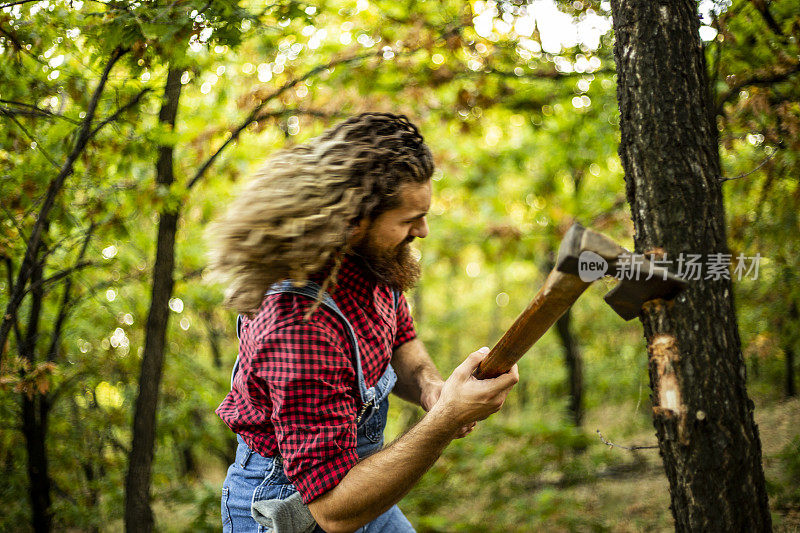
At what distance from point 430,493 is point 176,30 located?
4628 mm

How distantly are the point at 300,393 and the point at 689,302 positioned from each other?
1.34 m

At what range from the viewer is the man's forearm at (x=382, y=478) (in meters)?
1.60

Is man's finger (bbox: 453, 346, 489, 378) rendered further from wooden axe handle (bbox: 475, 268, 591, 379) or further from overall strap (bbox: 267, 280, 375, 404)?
overall strap (bbox: 267, 280, 375, 404)

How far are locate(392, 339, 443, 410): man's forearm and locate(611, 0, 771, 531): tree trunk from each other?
2.92ft

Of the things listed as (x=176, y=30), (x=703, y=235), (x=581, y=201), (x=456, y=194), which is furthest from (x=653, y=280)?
(x=456, y=194)

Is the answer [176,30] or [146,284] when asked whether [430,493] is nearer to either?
[146,284]

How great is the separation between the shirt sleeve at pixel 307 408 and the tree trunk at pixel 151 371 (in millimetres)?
2099

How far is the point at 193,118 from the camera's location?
4.38 metres

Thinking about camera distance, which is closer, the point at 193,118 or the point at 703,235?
the point at 703,235

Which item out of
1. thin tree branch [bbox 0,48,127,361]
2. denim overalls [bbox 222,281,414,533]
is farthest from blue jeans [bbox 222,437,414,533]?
thin tree branch [bbox 0,48,127,361]

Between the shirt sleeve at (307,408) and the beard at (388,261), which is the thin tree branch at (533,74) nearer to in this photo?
the beard at (388,261)

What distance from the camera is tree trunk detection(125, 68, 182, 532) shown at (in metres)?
3.32

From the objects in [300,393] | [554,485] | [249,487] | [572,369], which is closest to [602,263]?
[300,393]

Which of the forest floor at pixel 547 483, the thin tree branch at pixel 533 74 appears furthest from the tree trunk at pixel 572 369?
the thin tree branch at pixel 533 74
